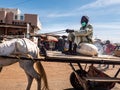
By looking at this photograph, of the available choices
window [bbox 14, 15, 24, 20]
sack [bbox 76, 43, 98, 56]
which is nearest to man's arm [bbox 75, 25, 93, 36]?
sack [bbox 76, 43, 98, 56]

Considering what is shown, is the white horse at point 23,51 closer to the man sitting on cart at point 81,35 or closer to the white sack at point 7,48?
the white sack at point 7,48

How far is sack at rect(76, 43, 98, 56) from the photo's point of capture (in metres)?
7.59

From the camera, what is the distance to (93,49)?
7.61 m

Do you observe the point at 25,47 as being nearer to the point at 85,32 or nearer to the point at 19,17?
the point at 85,32

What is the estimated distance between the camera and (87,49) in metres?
7.61

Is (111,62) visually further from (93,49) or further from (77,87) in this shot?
(77,87)

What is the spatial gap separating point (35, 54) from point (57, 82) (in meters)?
3.21

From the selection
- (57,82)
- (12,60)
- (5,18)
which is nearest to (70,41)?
(12,60)

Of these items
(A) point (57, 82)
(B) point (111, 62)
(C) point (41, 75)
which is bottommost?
(A) point (57, 82)

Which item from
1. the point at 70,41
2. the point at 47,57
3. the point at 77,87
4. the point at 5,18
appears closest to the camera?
the point at 47,57

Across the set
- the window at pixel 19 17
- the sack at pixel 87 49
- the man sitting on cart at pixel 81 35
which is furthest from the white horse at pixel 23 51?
the window at pixel 19 17

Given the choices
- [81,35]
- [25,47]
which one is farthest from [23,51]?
[81,35]

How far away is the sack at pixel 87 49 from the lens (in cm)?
759

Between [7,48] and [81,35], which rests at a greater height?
[81,35]
